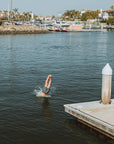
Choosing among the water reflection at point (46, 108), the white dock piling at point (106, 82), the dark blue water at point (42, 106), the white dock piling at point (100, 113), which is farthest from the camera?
the water reflection at point (46, 108)

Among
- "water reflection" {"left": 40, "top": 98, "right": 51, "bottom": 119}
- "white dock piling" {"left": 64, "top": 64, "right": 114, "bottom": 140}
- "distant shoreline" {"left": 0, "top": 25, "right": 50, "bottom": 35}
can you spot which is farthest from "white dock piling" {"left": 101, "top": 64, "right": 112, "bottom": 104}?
"distant shoreline" {"left": 0, "top": 25, "right": 50, "bottom": 35}

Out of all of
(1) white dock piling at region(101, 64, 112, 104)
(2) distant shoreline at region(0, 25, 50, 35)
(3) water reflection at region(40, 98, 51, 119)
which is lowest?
(3) water reflection at region(40, 98, 51, 119)

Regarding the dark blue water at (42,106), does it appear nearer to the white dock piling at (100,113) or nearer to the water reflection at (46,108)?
the water reflection at (46,108)

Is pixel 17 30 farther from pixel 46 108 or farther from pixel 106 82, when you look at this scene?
pixel 106 82

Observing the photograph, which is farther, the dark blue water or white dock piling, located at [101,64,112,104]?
white dock piling, located at [101,64,112,104]

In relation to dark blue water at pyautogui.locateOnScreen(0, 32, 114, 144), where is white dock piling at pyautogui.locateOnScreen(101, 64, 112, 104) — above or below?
above

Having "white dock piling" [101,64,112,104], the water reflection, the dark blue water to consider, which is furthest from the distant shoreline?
"white dock piling" [101,64,112,104]

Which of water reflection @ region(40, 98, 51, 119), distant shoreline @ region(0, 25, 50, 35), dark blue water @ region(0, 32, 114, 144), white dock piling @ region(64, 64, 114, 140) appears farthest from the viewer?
distant shoreline @ region(0, 25, 50, 35)

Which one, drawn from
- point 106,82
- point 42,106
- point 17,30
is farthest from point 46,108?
point 17,30

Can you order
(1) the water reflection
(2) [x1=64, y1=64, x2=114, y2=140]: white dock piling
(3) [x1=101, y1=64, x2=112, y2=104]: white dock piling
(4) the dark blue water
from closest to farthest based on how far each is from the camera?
(2) [x1=64, y1=64, x2=114, y2=140]: white dock piling
(4) the dark blue water
(3) [x1=101, y1=64, x2=112, y2=104]: white dock piling
(1) the water reflection

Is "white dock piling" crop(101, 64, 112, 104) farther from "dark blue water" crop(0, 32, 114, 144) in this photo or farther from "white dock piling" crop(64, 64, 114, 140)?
"dark blue water" crop(0, 32, 114, 144)

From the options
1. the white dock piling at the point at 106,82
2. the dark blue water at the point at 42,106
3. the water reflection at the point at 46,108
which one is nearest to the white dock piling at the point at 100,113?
the white dock piling at the point at 106,82

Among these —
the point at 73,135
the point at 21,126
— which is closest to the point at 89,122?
the point at 73,135

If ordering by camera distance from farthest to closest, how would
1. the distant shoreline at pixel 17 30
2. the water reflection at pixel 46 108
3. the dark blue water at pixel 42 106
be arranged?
the distant shoreline at pixel 17 30 → the water reflection at pixel 46 108 → the dark blue water at pixel 42 106
